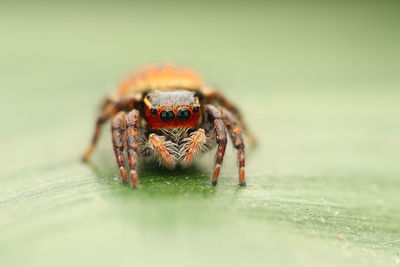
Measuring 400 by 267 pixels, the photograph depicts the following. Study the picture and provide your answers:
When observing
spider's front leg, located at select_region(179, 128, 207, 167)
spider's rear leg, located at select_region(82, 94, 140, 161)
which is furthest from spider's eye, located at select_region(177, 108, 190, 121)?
spider's rear leg, located at select_region(82, 94, 140, 161)

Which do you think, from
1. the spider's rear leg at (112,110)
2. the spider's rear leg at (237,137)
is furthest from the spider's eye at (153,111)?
the spider's rear leg at (237,137)

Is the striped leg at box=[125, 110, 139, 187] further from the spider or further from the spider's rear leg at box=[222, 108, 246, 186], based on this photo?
the spider's rear leg at box=[222, 108, 246, 186]

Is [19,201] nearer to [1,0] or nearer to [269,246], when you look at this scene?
[269,246]

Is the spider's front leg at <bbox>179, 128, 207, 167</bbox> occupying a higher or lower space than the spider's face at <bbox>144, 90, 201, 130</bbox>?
lower

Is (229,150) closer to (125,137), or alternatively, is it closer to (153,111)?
(153,111)

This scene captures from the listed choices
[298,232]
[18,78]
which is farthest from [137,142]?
[18,78]

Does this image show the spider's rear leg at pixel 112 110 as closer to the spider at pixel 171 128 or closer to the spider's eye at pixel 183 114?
the spider at pixel 171 128
